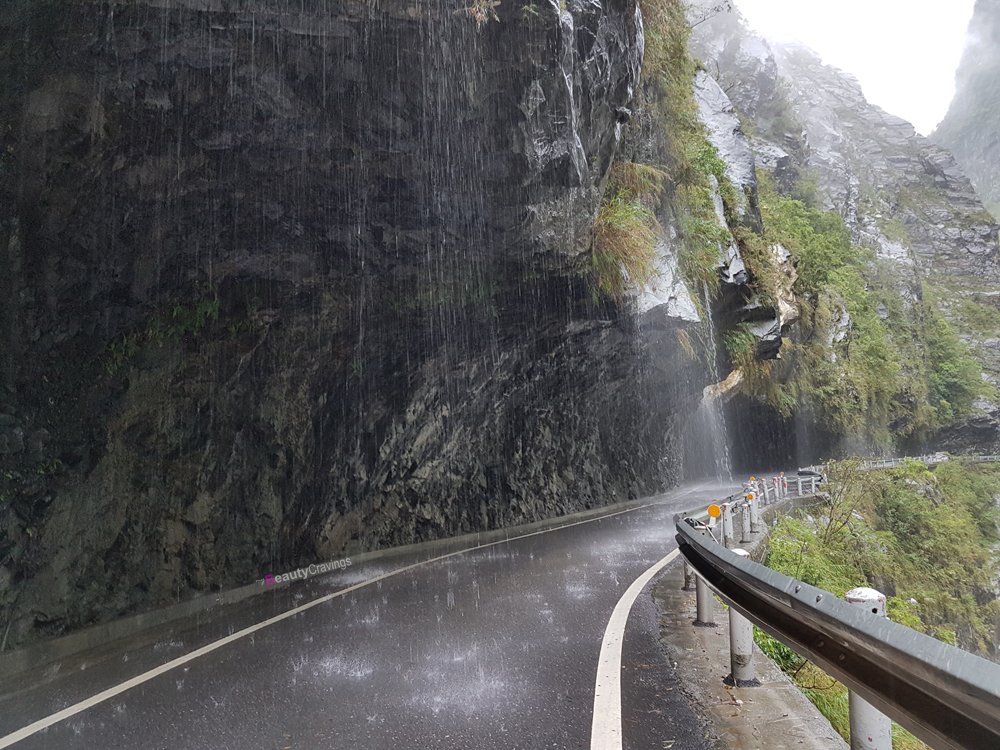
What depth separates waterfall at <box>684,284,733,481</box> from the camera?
43531 mm

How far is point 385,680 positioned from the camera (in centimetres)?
497

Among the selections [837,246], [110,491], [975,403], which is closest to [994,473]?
[975,403]

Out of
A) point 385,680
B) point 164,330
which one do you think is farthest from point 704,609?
point 164,330

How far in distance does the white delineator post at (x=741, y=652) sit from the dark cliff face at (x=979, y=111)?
148310 millimetres

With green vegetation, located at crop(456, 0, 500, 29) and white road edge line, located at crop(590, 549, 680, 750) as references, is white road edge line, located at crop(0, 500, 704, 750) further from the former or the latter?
green vegetation, located at crop(456, 0, 500, 29)

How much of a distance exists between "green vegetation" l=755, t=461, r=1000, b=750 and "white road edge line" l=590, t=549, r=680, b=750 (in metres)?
1.44

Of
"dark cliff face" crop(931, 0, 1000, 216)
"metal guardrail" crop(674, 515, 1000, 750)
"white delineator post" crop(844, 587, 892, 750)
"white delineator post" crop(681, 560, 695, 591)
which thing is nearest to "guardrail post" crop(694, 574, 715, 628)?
"white delineator post" crop(681, 560, 695, 591)

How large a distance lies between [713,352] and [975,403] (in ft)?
157

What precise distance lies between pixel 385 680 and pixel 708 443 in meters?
44.1

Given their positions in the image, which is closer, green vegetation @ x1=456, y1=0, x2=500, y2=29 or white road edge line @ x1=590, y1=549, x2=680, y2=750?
white road edge line @ x1=590, y1=549, x2=680, y2=750

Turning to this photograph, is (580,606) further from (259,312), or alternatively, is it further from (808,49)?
(808,49)

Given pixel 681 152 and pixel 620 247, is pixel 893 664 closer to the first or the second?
pixel 620 247

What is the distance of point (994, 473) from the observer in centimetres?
4831

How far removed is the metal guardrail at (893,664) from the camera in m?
1.51
